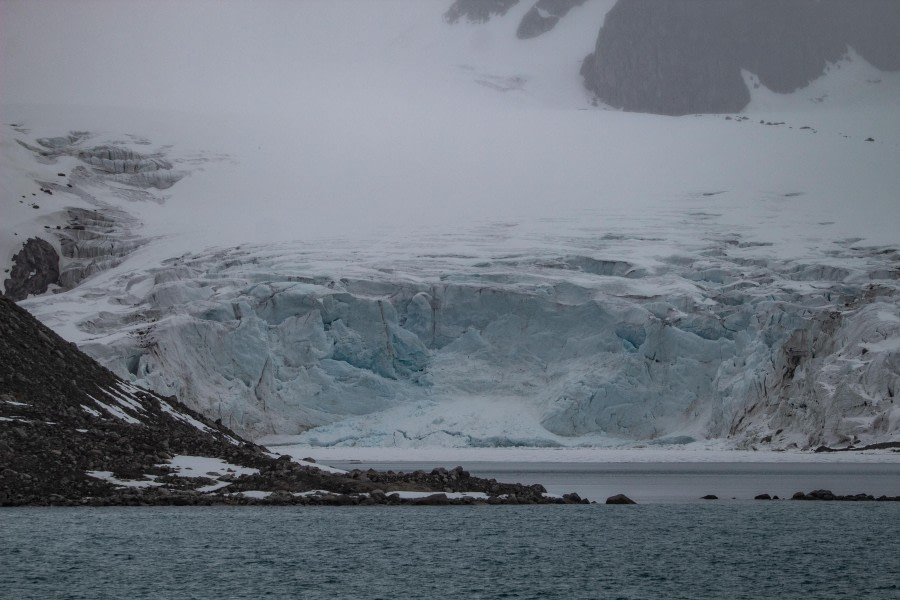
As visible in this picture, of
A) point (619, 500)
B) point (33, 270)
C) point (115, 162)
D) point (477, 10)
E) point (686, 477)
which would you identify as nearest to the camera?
point (619, 500)

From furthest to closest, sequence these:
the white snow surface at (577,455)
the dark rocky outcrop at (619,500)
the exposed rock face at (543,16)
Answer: the exposed rock face at (543,16), the white snow surface at (577,455), the dark rocky outcrop at (619,500)

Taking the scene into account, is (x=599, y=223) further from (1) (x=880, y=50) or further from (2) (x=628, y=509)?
(1) (x=880, y=50)

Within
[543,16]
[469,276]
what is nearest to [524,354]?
[469,276]

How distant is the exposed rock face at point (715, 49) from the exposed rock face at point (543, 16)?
13.5 metres

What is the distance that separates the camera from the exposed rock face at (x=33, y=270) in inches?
2429

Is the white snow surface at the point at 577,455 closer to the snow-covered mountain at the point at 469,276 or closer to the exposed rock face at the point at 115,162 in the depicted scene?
the snow-covered mountain at the point at 469,276

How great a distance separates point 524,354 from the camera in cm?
5025

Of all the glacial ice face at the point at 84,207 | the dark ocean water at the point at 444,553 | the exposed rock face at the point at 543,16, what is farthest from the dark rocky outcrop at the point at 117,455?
the exposed rock face at the point at 543,16

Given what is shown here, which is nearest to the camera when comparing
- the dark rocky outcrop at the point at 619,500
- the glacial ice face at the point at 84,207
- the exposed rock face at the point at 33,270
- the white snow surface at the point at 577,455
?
the dark rocky outcrop at the point at 619,500

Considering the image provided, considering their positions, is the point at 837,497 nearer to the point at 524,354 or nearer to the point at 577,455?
the point at 577,455

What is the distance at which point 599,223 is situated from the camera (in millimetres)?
67500

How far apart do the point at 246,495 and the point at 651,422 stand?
79.5ft

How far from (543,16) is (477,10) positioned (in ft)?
29.5

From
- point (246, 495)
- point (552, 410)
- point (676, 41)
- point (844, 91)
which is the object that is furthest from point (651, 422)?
point (844, 91)
